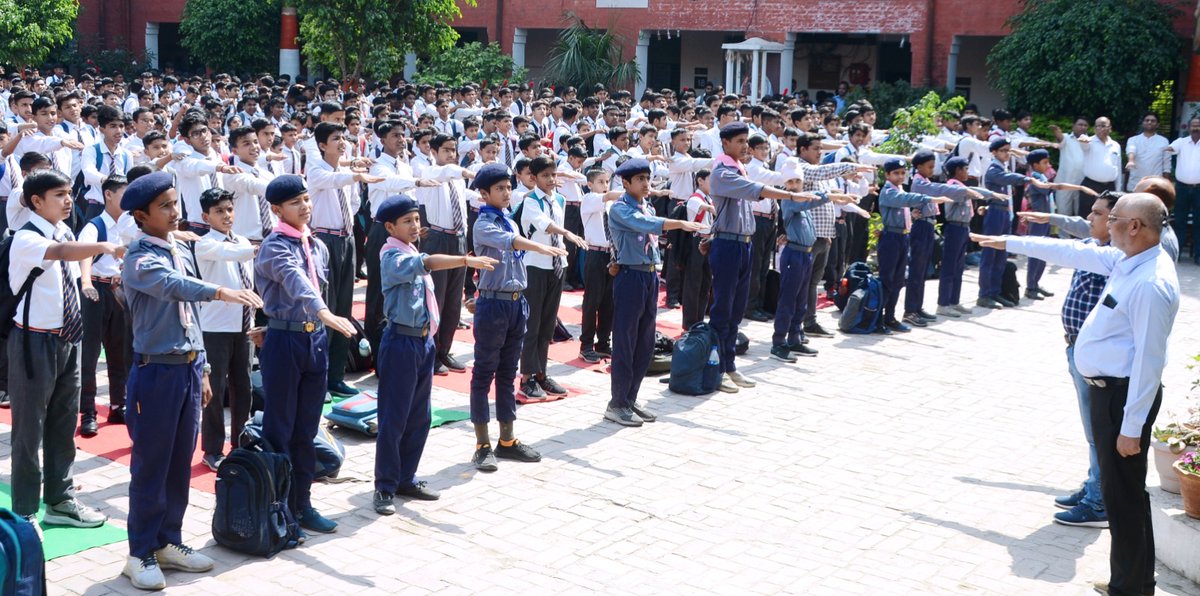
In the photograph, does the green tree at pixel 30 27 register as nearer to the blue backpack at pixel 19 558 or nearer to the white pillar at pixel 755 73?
the white pillar at pixel 755 73

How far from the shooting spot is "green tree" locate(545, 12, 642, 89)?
30266mm

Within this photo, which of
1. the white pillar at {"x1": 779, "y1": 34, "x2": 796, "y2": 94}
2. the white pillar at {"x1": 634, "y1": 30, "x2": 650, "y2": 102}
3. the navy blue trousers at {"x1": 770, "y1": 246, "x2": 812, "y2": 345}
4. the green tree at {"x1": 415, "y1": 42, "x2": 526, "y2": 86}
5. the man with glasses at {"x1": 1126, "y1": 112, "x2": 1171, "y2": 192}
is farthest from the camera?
the white pillar at {"x1": 634, "y1": 30, "x2": 650, "y2": 102}

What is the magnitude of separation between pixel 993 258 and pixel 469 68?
17.8 m

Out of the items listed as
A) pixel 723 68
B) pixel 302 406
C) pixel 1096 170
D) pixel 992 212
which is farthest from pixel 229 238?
pixel 723 68

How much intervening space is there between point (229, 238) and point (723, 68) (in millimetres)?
27300

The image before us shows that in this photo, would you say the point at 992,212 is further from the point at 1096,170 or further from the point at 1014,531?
the point at 1014,531

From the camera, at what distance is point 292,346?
6.53m

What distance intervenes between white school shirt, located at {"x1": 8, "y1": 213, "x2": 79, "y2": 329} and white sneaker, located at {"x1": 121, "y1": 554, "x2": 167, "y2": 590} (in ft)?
4.46

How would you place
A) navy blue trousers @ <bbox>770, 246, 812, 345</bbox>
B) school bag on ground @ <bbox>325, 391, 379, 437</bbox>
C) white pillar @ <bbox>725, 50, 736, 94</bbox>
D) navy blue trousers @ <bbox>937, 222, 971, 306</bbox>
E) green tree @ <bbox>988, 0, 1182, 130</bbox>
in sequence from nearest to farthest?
school bag on ground @ <bbox>325, 391, 379, 437</bbox>
navy blue trousers @ <bbox>770, 246, 812, 345</bbox>
navy blue trousers @ <bbox>937, 222, 971, 306</bbox>
green tree @ <bbox>988, 0, 1182, 130</bbox>
white pillar @ <bbox>725, 50, 736, 94</bbox>

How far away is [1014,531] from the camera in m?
7.17

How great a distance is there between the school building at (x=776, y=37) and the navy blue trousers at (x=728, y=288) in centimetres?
1756

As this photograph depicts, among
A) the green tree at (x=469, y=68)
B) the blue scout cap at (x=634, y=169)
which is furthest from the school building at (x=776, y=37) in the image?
the blue scout cap at (x=634, y=169)

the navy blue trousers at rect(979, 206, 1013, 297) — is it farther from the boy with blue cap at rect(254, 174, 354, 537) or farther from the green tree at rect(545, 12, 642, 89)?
the green tree at rect(545, 12, 642, 89)

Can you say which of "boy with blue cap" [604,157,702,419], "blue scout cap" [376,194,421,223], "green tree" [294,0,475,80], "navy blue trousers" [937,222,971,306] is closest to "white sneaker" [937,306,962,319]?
"navy blue trousers" [937,222,971,306]
